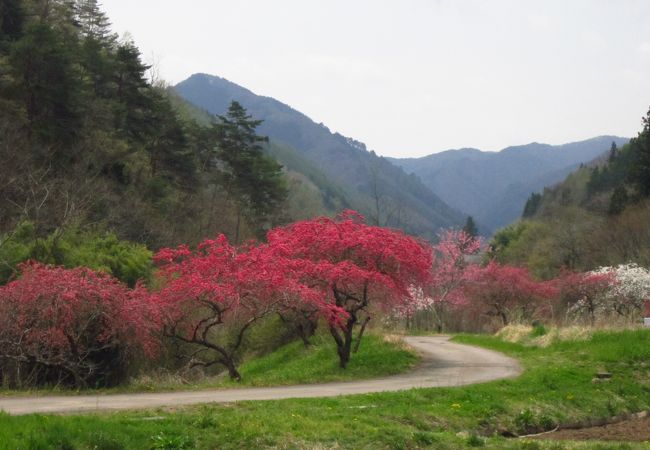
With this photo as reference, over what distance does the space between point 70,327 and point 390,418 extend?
334 inches

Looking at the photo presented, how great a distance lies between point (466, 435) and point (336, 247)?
27.5 ft

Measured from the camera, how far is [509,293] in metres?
39.2

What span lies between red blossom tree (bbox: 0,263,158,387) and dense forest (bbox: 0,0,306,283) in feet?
15.0

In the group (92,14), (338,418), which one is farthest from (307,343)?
(92,14)

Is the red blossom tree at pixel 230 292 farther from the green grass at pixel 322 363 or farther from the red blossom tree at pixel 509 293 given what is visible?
the red blossom tree at pixel 509 293

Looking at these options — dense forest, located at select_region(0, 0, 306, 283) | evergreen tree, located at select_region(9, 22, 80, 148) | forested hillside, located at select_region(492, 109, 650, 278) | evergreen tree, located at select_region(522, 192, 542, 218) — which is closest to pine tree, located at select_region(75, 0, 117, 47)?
dense forest, located at select_region(0, 0, 306, 283)

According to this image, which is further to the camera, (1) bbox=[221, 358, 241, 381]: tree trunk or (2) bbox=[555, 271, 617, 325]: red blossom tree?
(2) bbox=[555, 271, 617, 325]: red blossom tree

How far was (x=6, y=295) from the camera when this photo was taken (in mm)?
15398

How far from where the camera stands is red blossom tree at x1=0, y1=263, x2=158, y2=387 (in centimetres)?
1529

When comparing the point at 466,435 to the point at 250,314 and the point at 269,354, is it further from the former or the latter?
the point at 269,354

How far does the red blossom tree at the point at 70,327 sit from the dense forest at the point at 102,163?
4.58 metres

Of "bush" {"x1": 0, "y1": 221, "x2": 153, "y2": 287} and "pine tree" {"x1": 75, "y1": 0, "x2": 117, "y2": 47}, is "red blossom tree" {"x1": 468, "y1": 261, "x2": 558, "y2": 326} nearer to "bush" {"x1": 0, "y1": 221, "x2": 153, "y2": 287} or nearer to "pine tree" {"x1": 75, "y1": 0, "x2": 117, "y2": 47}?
"bush" {"x1": 0, "y1": 221, "x2": 153, "y2": 287}

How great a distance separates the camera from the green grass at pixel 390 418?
29.9ft

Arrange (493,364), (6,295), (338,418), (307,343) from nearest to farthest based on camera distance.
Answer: (338,418), (6,295), (493,364), (307,343)
